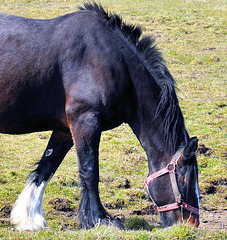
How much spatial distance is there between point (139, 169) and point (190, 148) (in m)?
2.89

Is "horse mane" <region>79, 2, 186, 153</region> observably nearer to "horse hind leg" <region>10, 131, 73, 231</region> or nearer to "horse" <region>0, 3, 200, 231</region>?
"horse" <region>0, 3, 200, 231</region>

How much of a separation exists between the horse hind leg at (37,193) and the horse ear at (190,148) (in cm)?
143

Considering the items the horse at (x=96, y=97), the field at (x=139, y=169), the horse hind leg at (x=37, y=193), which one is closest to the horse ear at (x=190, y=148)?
the horse at (x=96, y=97)

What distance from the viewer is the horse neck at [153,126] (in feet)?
16.9

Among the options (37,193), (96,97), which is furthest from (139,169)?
(96,97)

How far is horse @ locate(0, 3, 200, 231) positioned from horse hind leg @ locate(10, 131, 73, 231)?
0.40 metres

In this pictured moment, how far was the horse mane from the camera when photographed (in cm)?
512

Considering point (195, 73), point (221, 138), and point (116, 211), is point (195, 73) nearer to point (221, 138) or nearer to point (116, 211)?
point (221, 138)

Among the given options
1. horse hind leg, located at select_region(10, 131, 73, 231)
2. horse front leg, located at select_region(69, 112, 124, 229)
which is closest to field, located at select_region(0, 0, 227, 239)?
horse hind leg, located at select_region(10, 131, 73, 231)

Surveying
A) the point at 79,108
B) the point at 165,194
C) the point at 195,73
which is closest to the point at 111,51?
the point at 79,108

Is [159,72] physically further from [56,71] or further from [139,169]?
[139,169]

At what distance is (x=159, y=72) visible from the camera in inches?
207

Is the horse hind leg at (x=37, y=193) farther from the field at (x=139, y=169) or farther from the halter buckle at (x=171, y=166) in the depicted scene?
the halter buckle at (x=171, y=166)

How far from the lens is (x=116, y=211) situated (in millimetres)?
6332
